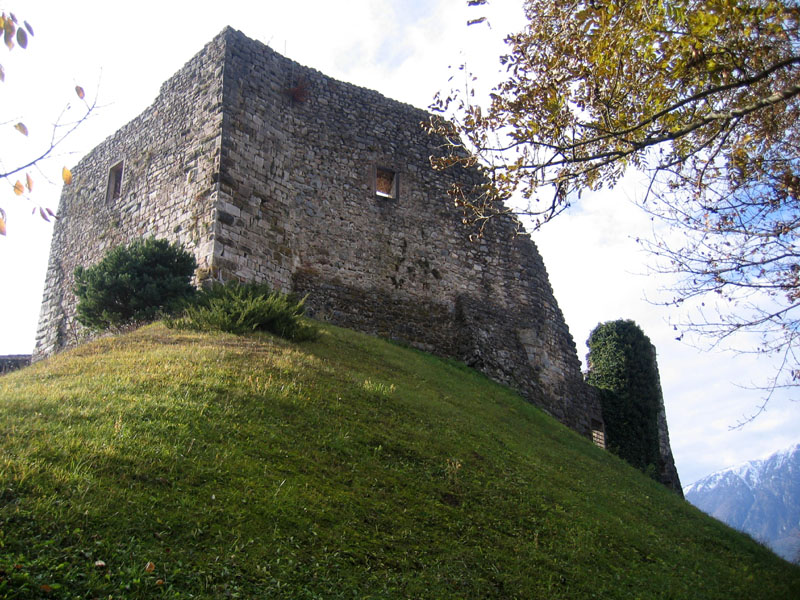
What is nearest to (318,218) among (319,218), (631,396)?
(319,218)

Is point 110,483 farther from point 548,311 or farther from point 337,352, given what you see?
point 548,311

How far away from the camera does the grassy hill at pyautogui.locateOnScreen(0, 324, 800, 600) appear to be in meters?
4.26

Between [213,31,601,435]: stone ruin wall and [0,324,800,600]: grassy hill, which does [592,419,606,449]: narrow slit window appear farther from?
[0,324,800,600]: grassy hill

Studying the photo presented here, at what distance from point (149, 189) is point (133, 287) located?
13.0ft

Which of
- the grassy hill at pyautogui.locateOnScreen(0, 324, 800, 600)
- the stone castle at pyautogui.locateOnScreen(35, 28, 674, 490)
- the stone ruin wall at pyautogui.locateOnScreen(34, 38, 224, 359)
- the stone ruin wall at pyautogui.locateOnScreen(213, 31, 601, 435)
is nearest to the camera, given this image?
the grassy hill at pyautogui.locateOnScreen(0, 324, 800, 600)

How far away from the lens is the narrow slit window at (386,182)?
15.7 metres

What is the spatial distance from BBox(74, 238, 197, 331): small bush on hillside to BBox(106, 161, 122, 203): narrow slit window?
5068 millimetres

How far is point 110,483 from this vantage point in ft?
15.8

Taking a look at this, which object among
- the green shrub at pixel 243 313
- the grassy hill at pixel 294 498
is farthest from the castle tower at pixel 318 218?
the grassy hill at pixel 294 498

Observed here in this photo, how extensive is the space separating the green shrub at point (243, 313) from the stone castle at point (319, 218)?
0.98 metres

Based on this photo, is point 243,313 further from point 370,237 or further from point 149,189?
point 149,189

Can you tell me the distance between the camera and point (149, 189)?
14391 mm

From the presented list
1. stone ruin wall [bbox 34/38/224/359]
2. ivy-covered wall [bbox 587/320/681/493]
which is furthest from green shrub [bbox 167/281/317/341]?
ivy-covered wall [bbox 587/320/681/493]

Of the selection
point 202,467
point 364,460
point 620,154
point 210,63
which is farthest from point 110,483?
point 210,63
